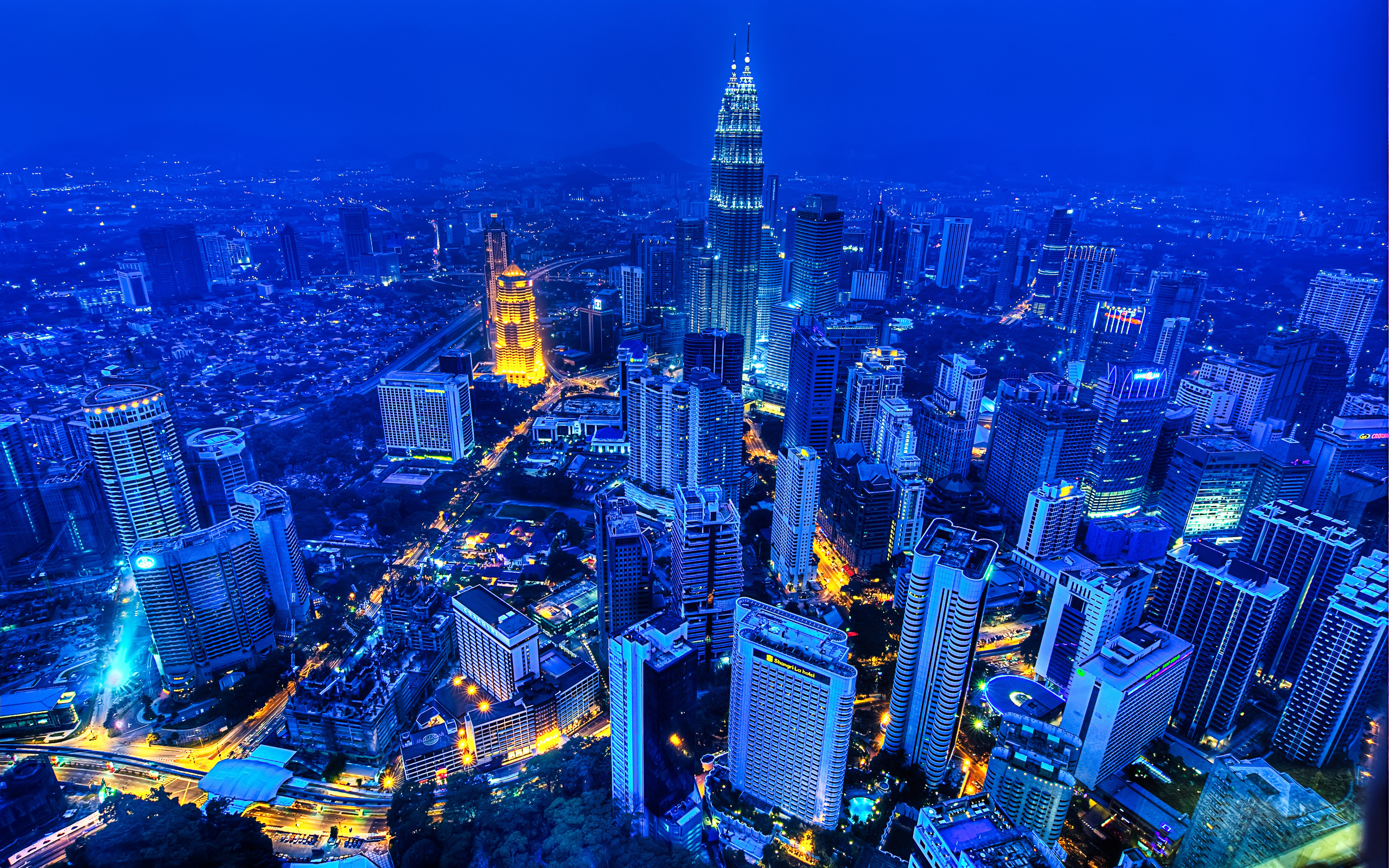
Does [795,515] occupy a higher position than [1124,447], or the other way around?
[1124,447]

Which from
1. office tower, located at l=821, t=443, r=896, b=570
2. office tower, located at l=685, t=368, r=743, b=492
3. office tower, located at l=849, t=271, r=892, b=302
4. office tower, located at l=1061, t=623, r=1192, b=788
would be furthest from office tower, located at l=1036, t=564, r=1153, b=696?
office tower, located at l=849, t=271, r=892, b=302

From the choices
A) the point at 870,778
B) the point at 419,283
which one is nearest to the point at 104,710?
the point at 870,778

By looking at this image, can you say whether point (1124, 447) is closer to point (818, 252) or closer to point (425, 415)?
point (818, 252)

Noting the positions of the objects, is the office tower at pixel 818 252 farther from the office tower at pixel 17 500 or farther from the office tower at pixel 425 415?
the office tower at pixel 17 500

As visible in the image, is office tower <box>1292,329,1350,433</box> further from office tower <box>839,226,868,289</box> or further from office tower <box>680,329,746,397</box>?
office tower <box>839,226,868,289</box>

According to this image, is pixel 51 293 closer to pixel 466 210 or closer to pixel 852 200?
pixel 466 210

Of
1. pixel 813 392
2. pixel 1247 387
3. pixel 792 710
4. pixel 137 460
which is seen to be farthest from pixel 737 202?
pixel 792 710
